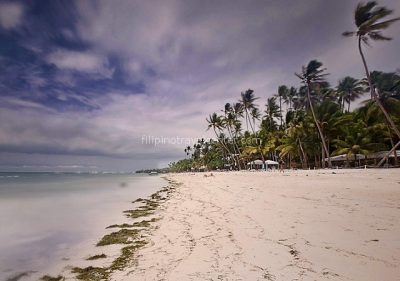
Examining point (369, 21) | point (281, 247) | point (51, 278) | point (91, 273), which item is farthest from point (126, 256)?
point (369, 21)

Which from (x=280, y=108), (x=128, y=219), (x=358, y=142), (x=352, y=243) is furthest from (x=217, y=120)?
(x=352, y=243)

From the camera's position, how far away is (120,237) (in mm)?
7176

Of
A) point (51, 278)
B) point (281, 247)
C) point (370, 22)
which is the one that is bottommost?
point (51, 278)

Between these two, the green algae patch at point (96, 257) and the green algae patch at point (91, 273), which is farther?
the green algae patch at point (96, 257)

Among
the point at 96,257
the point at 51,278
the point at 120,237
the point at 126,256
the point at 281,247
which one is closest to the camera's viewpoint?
the point at 51,278

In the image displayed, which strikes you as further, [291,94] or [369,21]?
[291,94]

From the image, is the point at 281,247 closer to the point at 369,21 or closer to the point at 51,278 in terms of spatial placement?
the point at 51,278

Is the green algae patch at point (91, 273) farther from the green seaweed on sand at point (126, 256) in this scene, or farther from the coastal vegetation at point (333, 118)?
the coastal vegetation at point (333, 118)

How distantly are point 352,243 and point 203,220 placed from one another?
4.30 meters

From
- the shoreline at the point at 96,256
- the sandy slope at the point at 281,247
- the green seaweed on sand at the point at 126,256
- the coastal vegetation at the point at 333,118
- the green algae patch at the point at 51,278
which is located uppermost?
the coastal vegetation at the point at 333,118

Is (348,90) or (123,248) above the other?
(348,90)

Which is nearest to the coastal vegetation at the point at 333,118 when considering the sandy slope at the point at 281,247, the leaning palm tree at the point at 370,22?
the leaning palm tree at the point at 370,22

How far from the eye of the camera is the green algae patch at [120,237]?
21.9 ft

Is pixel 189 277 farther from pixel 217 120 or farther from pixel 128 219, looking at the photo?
pixel 217 120
